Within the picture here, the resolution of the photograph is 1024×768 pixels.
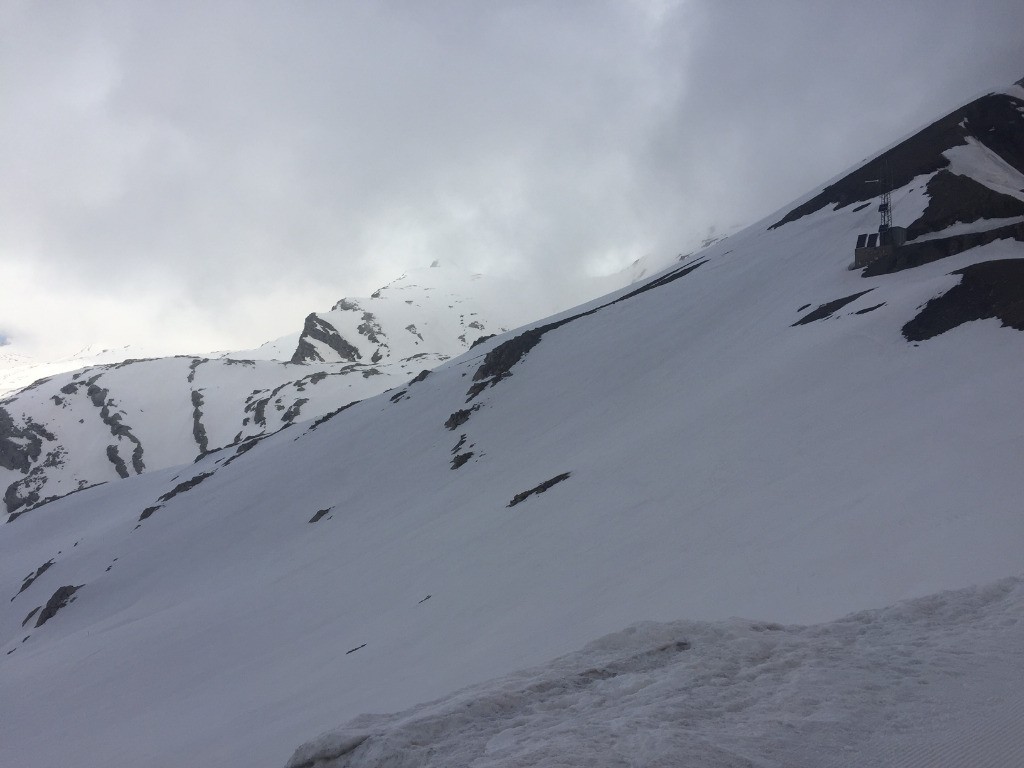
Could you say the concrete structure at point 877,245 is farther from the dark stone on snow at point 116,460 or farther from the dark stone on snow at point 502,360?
the dark stone on snow at point 116,460

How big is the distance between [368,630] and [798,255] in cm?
→ 3120

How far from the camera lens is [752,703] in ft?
16.6

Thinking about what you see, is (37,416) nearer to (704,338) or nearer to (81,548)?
(81,548)

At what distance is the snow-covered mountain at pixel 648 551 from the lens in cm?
536

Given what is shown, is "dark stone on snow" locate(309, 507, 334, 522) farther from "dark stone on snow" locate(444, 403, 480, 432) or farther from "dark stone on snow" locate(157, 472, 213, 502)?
"dark stone on snow" locate(157, 472, 213, 502)

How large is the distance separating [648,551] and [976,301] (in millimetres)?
13835

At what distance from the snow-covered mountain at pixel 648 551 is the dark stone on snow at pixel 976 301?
0.32 ft

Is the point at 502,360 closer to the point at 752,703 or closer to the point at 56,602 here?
the point at 56,602

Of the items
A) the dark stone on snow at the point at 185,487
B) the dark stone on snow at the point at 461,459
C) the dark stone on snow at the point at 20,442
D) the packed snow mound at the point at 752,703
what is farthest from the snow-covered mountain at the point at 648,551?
the dark stone on snow at the point at 20,442

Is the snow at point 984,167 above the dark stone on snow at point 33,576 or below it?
below

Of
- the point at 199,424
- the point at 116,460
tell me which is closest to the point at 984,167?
the point at 199,424

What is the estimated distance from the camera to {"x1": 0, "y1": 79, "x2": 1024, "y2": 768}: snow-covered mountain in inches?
211

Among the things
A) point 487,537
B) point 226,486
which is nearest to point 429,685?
point 487,537

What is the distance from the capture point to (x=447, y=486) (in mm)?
31672
